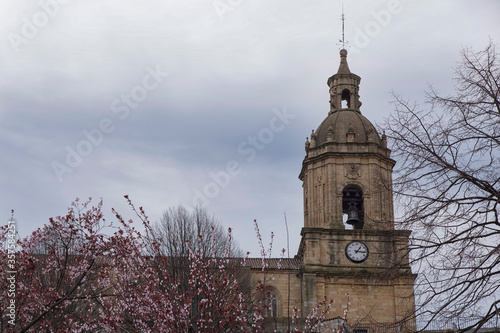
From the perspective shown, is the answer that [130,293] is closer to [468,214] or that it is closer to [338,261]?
[468,214]

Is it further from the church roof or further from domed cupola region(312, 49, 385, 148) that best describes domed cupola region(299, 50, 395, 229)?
the church roof

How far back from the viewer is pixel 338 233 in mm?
40031

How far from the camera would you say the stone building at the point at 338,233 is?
39.1m

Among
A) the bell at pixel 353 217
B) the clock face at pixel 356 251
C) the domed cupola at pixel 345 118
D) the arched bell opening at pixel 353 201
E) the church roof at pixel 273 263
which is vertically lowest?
the church roof at pixel 273 263

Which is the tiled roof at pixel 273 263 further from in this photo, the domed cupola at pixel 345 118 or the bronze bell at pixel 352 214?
the domed cupola at pixel 345 118

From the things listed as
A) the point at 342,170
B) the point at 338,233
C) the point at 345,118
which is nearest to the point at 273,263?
the point at 338,233

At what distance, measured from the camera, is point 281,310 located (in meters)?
41.1

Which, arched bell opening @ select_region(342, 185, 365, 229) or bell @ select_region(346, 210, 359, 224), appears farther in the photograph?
arched bell opening @ select_region(342, 185, 365, 229)

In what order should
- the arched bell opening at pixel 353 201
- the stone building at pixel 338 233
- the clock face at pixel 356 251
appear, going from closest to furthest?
1. the stone building at pixel 338 233
2. the clock face at pixel 356 251
3. the arched bell opening at pixel 353 201

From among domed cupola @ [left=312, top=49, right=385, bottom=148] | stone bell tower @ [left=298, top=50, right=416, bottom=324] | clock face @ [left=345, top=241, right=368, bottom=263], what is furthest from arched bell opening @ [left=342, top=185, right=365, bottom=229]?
domed cupola @ [left=312, top=49, right=385, bottom=148]

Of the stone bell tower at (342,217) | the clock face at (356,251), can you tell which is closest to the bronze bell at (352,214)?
the stone bell tower at (342,217)

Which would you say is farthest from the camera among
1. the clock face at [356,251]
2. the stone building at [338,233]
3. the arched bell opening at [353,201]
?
the arched bell opening at [353,201]

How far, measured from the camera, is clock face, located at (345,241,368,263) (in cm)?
3997

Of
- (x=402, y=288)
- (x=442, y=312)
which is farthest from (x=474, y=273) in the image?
(x=402, y=288)
